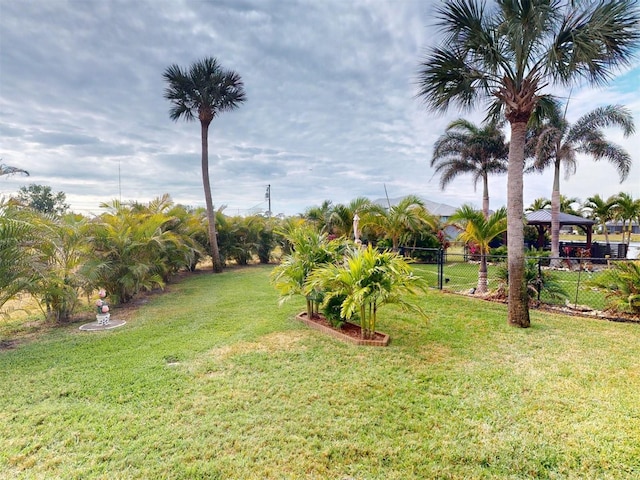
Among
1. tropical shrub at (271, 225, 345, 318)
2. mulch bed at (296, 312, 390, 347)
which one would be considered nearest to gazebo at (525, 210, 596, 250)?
tropical shrub at (271, 225, 345, 318)

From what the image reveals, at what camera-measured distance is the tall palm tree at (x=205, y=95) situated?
10.6 m

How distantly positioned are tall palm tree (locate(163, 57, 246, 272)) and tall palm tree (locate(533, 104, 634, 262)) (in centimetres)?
1237

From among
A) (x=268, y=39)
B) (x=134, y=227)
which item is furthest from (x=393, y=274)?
(x=268, y=39)

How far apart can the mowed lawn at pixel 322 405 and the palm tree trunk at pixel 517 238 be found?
1.10 feet

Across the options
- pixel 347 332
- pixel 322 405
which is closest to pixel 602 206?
pixel 347 332

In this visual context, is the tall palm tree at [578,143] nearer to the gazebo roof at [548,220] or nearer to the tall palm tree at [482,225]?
the gazebo roof at [548,220]

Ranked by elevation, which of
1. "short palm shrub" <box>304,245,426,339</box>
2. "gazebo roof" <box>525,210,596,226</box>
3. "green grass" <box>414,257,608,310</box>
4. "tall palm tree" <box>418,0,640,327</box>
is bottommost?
"green grass" <box>414,257,608,310</box>

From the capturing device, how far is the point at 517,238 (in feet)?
15.5

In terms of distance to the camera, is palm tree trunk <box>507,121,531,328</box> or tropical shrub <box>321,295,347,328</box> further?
palm tree trunk <box>507,121,531,328</box>

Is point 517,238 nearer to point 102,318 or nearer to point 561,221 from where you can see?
point 102,318

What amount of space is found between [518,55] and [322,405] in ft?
17.2

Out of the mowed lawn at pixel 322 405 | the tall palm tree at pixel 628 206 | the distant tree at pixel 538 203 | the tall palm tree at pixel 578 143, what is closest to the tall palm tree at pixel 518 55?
the mowed lawn at pixel 322 405

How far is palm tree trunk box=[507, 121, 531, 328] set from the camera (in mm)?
4703

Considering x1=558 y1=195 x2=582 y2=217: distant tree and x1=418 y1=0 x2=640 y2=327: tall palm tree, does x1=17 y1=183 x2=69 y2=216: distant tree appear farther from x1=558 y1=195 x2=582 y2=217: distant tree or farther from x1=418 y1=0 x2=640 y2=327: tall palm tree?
x1=558 y1=195 x2=582 y2=217: distant tree
